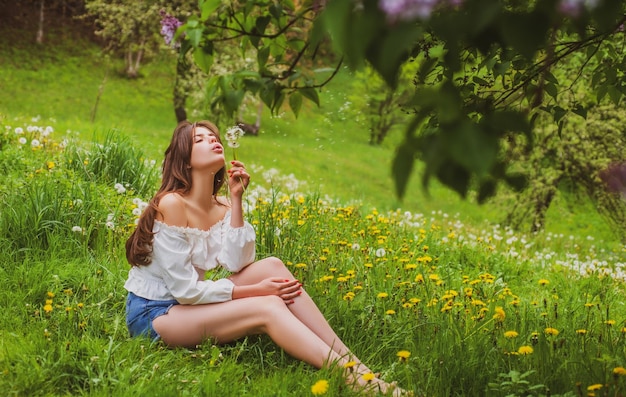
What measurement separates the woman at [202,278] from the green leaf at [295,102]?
138 cm

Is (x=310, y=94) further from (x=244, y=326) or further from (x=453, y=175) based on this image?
(x=244, y=326)

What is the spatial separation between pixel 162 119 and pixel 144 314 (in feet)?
66.6

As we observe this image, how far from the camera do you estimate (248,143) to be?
18875 millimetres

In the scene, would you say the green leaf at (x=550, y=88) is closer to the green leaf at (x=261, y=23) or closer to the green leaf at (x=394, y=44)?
the green leaf at (x=261, y=23)

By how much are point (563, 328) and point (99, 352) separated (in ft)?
7.67

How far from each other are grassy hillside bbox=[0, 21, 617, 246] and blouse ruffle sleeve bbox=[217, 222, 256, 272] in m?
10.4

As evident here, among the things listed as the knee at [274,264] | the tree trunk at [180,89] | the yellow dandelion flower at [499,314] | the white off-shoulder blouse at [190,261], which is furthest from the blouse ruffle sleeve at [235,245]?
the tree trunk at [180,89]

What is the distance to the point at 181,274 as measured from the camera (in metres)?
3.27

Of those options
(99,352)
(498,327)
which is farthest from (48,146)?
(498,327)

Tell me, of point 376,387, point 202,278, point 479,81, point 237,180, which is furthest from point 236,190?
point 479,81

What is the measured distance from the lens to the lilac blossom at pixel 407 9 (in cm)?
98

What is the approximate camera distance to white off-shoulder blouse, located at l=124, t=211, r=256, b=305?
10.7ft

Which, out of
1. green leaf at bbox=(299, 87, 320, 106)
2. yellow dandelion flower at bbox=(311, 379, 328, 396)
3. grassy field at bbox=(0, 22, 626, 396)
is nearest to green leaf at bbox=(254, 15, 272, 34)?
green leaf at bbox=(299, 87, 320, 106)

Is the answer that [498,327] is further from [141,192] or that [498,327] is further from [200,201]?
[141,192]
